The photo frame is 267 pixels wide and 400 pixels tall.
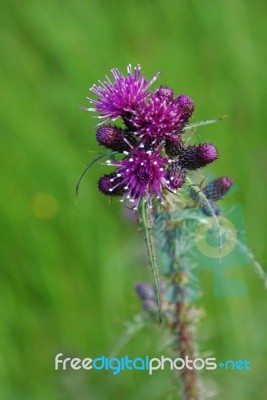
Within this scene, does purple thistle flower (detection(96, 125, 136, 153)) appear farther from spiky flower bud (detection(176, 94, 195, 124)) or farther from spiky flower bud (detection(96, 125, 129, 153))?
spiky flower bud (detection(176, 94, 195, 124))

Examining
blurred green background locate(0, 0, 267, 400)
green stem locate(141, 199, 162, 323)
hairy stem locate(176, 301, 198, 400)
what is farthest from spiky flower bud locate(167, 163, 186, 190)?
blurred green background locate(0, 0, 267, 400)

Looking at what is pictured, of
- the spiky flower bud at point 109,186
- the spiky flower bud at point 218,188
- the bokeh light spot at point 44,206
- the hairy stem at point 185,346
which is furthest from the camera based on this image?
the bokeh light spot at point 44,206

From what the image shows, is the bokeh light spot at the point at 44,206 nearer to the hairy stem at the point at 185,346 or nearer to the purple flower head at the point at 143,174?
the hairy stem at the point at 185,346

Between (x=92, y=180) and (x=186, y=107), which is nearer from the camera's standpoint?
(x=186, y=107)

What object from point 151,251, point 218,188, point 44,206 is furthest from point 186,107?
point 44,206

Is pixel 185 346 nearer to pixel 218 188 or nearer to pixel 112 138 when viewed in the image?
pixel 218 188

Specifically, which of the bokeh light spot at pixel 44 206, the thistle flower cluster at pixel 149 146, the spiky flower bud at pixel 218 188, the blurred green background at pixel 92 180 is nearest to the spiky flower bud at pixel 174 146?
the thistle flower cluster at pixel 149 146
